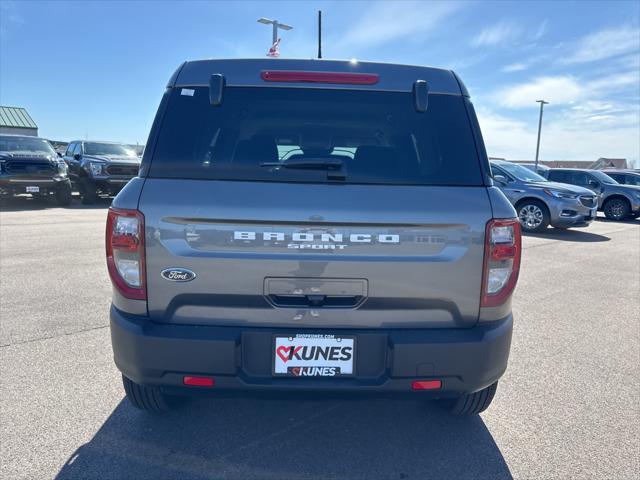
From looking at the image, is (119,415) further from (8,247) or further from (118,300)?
(8,247)

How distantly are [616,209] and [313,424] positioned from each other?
55.0 ft

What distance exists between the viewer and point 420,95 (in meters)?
2.25

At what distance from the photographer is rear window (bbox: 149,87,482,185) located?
6.92ft

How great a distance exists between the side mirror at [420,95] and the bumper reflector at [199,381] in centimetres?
160

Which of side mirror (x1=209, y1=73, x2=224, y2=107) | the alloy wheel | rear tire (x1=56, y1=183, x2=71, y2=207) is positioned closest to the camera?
side mirror (x1=209, y1=73, x2=224, y2=107)

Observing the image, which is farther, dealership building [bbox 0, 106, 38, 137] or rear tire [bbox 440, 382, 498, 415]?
dealership building [bbox 0, 106, 38, 137]

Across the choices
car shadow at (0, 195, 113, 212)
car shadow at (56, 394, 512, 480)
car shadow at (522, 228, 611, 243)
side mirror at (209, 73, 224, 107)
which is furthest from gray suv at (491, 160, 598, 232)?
car shadow at (0, 195, 113, 212)

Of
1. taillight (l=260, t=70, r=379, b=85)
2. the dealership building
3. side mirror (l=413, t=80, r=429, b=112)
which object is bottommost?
side mirror (l=413, t=80, r=429, b=112)

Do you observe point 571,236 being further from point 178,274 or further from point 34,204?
point 34,204

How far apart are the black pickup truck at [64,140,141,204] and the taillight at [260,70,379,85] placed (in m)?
12.9

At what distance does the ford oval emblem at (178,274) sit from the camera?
6.67 ft

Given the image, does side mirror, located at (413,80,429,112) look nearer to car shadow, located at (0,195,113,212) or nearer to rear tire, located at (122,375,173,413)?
rear tire, located at (122,375,173,413)

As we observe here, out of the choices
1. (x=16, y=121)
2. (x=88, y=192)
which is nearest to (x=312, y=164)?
(x=88, y=192)

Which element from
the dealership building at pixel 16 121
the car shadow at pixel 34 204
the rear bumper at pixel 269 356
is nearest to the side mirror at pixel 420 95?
the rear bumper at pixel 269 356
